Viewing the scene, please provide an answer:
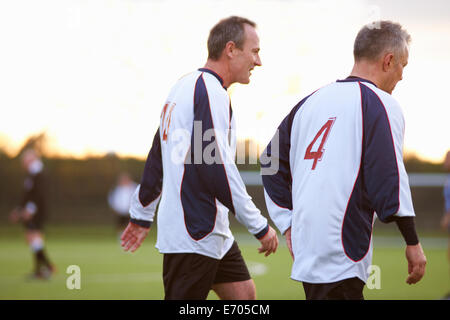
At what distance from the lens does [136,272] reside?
536 inches

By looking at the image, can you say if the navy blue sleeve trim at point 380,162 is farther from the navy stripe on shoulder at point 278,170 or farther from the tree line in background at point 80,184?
the tree line in background at point 80,184

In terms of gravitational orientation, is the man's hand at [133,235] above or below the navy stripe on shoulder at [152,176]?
below

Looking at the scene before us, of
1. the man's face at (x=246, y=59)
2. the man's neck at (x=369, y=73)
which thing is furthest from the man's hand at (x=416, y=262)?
the man's face at (x=246, y=59)

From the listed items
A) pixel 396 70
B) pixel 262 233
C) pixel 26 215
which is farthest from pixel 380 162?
pixel 26 215

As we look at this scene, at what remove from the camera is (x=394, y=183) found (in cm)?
329

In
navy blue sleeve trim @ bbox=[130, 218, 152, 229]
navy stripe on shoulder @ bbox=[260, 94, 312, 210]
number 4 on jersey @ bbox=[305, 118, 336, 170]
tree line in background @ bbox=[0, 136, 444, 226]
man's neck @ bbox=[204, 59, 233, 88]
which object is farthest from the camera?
tree line in background @ bbox=[0, 136, 444, 226]

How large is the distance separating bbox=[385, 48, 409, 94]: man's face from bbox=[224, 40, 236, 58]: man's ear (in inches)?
45.7

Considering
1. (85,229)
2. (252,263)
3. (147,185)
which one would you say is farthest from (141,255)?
(147,185)

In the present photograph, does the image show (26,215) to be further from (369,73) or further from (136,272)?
(369,73)

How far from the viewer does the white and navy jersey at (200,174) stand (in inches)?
157

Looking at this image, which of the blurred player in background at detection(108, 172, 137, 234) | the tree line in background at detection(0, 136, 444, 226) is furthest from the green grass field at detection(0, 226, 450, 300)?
the tree line in background at detection(0, 136, 444, 226)

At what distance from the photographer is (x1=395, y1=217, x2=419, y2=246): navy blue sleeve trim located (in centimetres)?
333

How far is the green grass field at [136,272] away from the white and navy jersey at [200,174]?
569cm

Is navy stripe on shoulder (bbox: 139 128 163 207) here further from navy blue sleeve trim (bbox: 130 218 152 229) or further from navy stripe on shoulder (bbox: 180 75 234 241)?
navy stripe on shoulder (bbox: 180 75 234 241)
